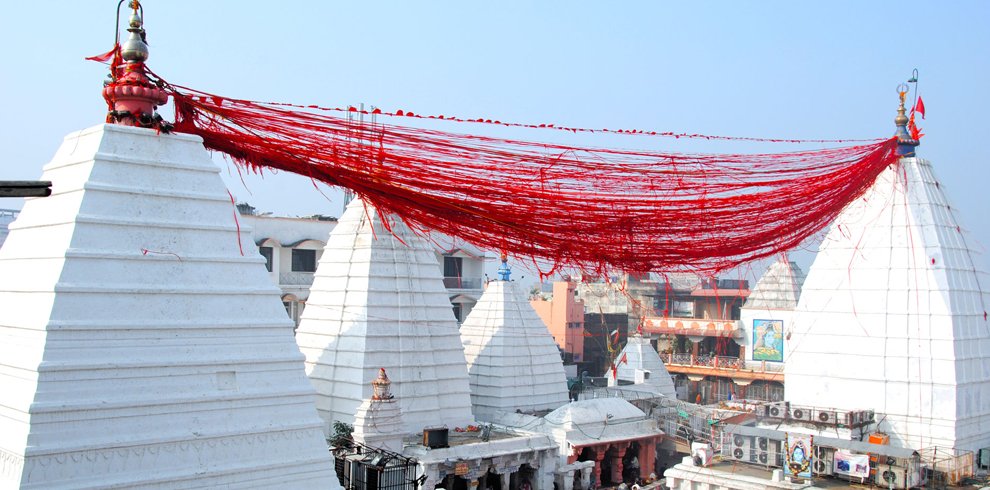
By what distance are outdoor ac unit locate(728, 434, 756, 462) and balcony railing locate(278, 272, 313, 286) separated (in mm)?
22435

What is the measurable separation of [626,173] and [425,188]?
2.38 meters

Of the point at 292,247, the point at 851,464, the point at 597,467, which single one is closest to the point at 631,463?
the point at 597,467

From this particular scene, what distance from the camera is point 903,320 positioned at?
19.1 m

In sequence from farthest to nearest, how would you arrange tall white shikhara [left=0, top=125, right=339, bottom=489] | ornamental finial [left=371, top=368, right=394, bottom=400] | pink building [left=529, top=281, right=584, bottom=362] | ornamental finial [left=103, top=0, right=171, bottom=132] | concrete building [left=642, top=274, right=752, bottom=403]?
pink building [left=529, top=281, right=584, bottom=362]
concrete building [left=642, top=274, right=752, bottom=403]
ornamental finial [left=371, top=368, right=394, bottom=400]
ornamental finial [left=103, top=0, right=171, bottom=132]
tall white shikhara [left=0, top=125, right=339, bottom=489]

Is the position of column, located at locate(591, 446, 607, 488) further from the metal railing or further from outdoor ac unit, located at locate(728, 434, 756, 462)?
the metal railing

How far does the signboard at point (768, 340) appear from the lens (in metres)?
43.6

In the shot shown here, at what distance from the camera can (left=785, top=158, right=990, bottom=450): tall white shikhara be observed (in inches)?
739

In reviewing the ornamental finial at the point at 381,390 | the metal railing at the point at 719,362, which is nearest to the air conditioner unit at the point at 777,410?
the ornamental finial at the point at 381,390

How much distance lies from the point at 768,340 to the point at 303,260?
23.4 m

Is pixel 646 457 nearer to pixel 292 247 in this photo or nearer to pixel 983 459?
pixel 983 459

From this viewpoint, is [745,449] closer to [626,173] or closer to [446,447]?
[446,447]

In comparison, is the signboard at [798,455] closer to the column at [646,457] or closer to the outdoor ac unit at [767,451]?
the outdoor ac unit at [767,451]

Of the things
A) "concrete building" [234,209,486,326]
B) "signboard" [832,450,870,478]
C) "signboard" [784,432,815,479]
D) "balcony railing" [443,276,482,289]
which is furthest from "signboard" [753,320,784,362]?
"signboard" [784,432,815,479]

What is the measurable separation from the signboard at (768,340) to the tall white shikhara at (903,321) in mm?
23895
